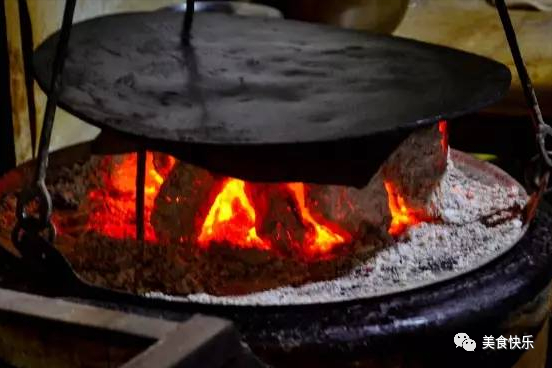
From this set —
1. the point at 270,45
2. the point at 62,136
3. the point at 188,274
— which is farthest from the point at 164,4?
the point at 188,274

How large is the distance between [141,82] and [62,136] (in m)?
0.82

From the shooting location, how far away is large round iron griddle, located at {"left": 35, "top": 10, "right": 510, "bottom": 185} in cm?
131

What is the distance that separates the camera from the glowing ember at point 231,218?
1.54m

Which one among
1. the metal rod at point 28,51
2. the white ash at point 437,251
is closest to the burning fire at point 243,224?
the white ash at point 437,251

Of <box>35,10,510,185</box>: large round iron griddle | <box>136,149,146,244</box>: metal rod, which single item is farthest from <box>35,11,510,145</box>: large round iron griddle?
<box>136,149,146,244</box>: metal rod

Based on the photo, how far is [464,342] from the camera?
1360 mm

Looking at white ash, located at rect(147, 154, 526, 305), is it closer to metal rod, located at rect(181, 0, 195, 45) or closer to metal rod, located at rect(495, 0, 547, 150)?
metal rod, located at rect(495, 0, 547, 150)

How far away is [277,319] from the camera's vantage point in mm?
1301

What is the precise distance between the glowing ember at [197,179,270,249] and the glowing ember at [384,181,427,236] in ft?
0.91

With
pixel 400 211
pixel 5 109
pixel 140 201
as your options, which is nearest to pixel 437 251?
pixel 400 211

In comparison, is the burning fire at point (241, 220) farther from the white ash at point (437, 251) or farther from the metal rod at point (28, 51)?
the metal rod at point (28, 51)

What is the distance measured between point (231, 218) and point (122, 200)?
0.26 meters

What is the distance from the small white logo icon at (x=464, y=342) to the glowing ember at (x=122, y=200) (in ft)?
1.79

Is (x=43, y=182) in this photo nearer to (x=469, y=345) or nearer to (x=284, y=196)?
(x=284, y=196)
